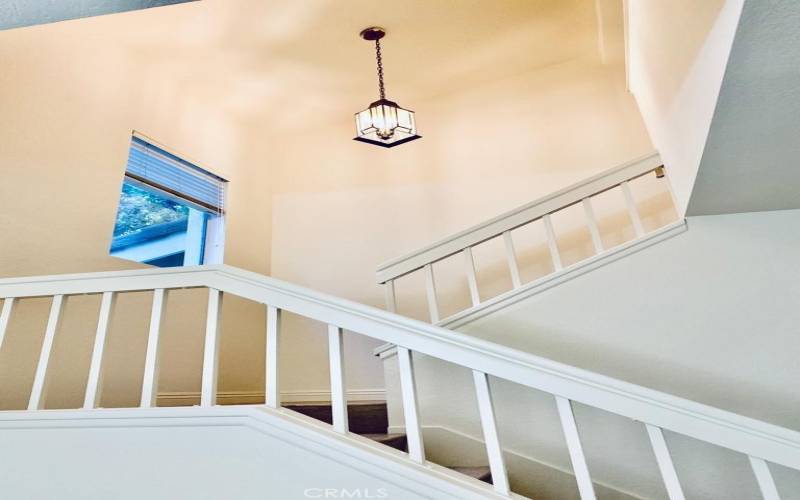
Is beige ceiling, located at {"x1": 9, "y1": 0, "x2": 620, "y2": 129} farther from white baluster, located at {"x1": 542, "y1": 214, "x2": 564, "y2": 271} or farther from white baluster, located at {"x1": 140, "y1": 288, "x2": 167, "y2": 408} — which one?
white baluster, located at {"x1": 140, "y1": 288, "x2": 167, "y2": 408}

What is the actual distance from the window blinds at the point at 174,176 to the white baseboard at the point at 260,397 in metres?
1.24

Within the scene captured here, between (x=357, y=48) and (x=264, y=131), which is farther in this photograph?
(x=264, y=131)

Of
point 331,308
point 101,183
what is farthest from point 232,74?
point 331,308

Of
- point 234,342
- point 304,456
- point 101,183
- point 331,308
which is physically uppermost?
point 101,183

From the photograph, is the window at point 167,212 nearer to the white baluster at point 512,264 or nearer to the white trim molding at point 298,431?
the white trim molding at point 298,431

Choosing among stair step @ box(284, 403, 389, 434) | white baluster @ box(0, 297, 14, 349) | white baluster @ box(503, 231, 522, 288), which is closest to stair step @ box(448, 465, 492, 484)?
stair step @ box(284, 403, 389, 434)

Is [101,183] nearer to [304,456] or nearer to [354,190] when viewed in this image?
[354,190]

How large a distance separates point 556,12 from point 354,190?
1.84 meters

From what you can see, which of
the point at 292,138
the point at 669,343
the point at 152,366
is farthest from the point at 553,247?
the point at 292,138

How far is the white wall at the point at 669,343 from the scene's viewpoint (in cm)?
173

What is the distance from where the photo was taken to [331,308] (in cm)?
124

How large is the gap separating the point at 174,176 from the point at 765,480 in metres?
3.08

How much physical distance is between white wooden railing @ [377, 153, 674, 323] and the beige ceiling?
1.18 m

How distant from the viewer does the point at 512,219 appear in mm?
2174
